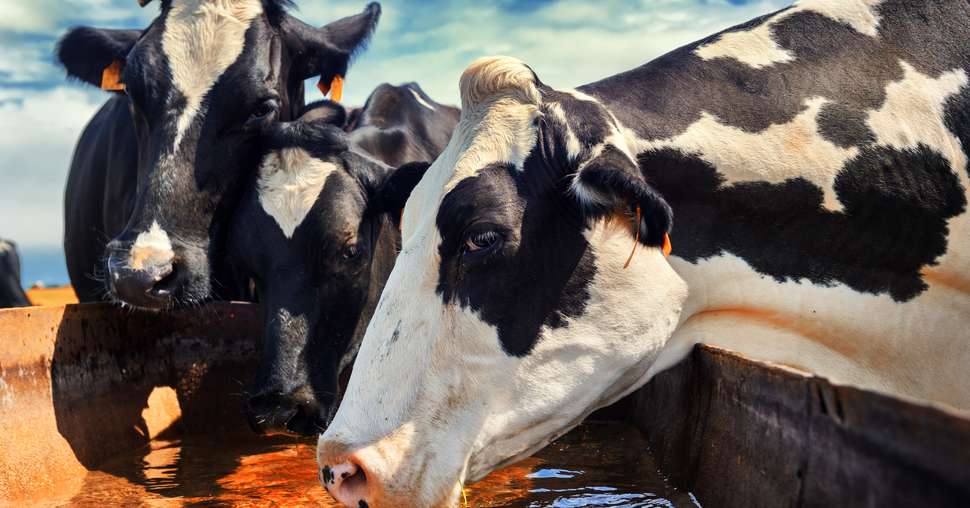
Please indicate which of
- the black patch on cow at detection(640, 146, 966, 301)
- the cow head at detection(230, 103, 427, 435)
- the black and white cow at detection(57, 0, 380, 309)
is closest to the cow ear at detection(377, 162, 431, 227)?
the cow head at detection(230, 103, 427, 435)

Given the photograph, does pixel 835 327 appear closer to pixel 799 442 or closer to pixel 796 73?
pixel 796 73

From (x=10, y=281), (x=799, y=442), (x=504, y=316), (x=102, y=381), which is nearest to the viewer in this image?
(x=799, y=442)

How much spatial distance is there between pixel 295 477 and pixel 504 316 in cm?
145

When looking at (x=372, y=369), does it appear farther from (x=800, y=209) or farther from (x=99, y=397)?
(x=99, y=397)

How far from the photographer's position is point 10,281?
39.3ft

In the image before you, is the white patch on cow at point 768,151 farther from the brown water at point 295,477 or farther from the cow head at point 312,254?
the cow head at point 312,254

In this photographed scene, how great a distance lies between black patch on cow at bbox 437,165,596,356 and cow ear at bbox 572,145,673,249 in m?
0.09

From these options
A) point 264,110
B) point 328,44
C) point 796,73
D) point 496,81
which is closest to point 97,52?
point 328,44

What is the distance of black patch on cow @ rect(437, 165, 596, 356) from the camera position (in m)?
2.49

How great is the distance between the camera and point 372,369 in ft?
8.09

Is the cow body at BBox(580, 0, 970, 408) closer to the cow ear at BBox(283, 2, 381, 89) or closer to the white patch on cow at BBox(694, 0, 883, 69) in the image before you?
the white patch on cow at BBox(694, 0, 883, 69)

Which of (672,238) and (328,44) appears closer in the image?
(672,238)

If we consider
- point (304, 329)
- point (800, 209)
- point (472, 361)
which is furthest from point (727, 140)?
point (304, 329)

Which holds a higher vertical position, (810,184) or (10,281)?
(810,184)
